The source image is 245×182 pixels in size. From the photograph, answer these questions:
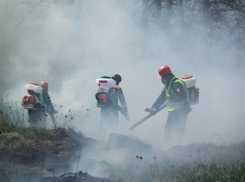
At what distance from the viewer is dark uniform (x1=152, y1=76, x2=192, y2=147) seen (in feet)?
19.1

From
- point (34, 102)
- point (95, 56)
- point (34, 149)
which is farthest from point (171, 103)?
→ point (95, 56)

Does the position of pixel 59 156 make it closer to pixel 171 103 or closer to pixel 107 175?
pixel 107 175

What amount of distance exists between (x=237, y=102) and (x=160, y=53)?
3.63 meters

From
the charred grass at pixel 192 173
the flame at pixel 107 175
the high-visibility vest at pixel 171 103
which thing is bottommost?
the flame at pixel 107 175

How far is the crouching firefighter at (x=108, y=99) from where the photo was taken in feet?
21.8

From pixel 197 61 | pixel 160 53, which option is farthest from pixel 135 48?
pixel 197 61

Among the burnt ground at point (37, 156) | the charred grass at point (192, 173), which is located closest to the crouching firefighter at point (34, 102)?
the burnt ground at point (37, 156)

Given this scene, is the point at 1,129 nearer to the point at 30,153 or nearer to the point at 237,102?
the point at 30,153

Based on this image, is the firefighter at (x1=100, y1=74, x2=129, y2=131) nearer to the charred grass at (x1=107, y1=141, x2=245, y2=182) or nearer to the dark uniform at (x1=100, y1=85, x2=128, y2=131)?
the dark uniform at (x1=100, y1=85, x2=128, y2=131)

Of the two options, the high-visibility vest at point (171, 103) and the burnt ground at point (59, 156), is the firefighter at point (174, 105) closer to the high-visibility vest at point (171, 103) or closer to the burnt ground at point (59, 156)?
the high-visibility vest at point (171, 103)

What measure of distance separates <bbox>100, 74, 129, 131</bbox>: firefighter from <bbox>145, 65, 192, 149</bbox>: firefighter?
121 cm

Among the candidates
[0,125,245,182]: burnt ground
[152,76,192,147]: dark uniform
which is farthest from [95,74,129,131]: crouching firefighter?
[152,76,192,147]: dark uniform

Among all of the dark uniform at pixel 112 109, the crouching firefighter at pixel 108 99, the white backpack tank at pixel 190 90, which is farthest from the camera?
the dark uniform at pixel 112 109

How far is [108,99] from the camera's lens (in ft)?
22.0
